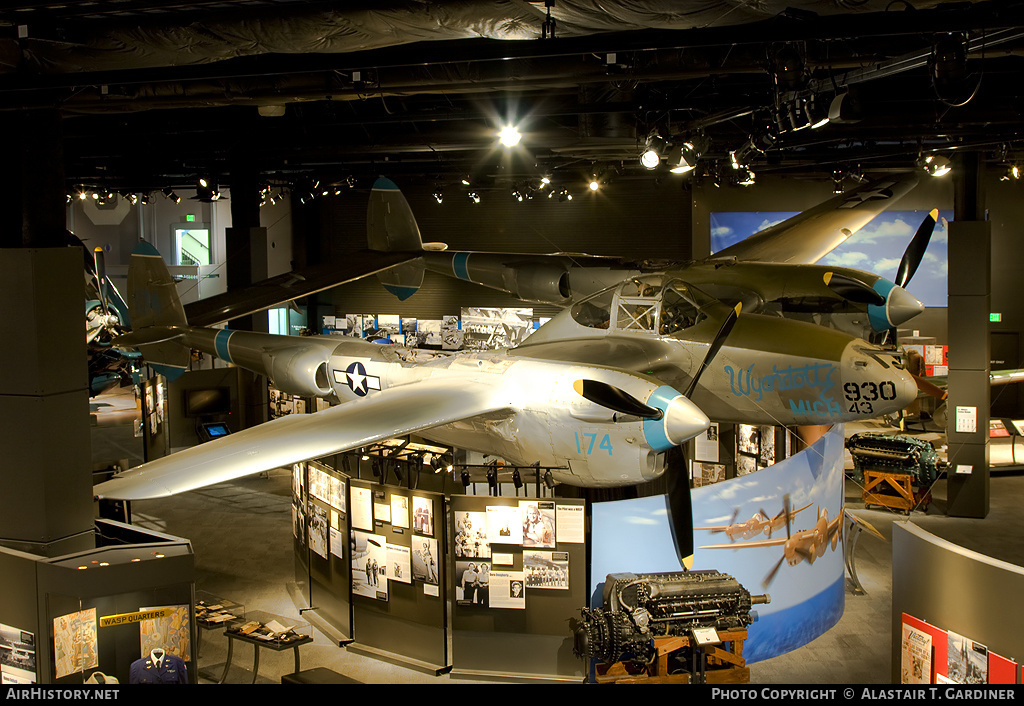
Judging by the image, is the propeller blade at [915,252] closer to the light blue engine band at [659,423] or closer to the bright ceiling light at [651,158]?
the bright ceiling light at [651,158]

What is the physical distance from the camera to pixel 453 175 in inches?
697

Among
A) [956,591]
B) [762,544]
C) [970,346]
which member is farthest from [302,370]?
[970,346]

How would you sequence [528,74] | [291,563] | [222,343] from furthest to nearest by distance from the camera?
[222,343]
[291,563]
[528,74]

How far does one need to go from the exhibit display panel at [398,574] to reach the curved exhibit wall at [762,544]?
65.8 inches

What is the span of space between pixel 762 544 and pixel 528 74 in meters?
5.28

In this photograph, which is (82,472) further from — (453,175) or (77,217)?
(77,217)

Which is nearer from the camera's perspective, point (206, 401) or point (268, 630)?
point (268, 630)

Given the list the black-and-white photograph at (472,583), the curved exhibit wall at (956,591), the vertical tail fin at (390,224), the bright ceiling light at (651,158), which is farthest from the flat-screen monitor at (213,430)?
the curved exhibit wall at (956,591)

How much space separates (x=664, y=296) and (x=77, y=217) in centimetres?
2207

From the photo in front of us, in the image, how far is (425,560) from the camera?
8109 millimetres

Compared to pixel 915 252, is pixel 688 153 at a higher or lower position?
higher

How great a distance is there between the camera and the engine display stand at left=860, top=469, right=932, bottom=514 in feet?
42.0

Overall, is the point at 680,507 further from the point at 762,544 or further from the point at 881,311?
the point at 881,311
